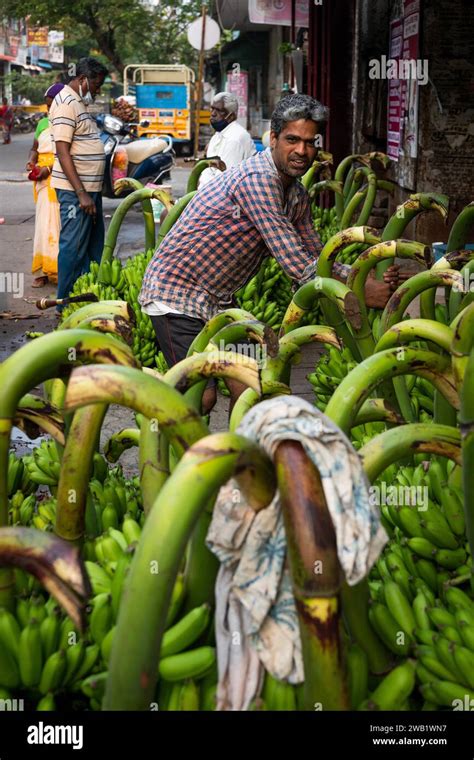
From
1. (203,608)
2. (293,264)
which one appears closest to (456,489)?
(203,608)

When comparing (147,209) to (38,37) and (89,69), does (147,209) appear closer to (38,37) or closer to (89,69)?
(89,69)

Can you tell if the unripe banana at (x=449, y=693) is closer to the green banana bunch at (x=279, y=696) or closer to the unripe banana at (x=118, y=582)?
the green banana bunch at (x=279, y=696)

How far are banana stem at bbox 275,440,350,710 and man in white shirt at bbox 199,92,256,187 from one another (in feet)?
22.4

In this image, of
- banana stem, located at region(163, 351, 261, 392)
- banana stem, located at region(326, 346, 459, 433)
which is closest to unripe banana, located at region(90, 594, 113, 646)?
banana stem, located at region(163, 351, 261, 392)

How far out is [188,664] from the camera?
171 cm

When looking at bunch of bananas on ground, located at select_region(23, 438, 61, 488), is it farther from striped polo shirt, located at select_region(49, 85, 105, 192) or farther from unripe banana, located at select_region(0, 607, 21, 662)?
striped polo shirt, located at select_region(49, 85, 105, 192)

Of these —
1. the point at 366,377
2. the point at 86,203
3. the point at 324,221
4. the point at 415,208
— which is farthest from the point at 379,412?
the point at 324,221

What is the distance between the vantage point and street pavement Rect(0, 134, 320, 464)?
5672 mm

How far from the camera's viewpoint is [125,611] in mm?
1433

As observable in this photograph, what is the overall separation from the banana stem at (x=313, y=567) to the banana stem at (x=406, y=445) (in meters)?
0.40

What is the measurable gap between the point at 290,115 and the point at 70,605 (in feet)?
9.25

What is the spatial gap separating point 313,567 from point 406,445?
1.69ft

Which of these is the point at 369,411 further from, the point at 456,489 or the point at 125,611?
the point at 125,611

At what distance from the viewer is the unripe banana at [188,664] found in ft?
5.60
